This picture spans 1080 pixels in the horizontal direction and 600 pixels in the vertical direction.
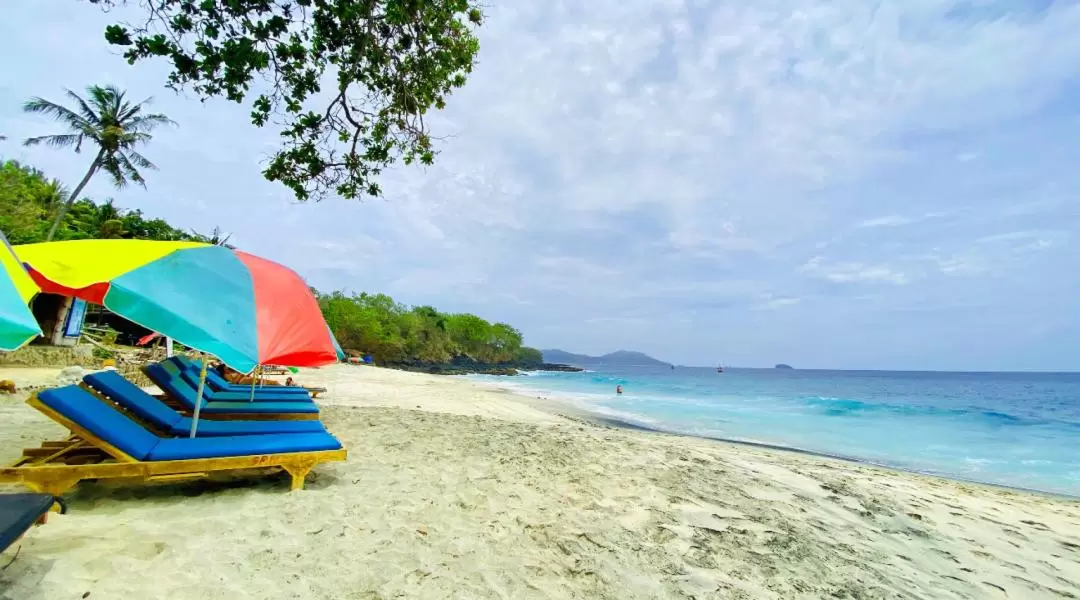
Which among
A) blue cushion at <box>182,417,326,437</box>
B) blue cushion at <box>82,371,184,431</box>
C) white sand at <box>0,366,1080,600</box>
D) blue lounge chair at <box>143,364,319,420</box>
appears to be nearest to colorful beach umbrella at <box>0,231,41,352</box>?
white sand at <box>0,366,1080,600</box>

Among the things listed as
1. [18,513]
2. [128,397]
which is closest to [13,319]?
[18,513]

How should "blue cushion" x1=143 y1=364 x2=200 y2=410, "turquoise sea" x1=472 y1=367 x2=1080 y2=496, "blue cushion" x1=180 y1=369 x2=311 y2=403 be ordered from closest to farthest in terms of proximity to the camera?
1. "blue cushion" x1=143 y1=364 x2=200 y2=410
2. "blue cushion" x1=180 y1=369 x2=311 y2=403
3. "turquoise sea" x1=472 y1=367 x2=1080 y2=496

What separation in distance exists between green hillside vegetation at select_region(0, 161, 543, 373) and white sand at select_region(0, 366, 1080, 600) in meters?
5.00

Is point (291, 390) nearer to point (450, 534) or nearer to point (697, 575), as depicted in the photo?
point (450, 534)

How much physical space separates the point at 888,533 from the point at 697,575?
2722 mm

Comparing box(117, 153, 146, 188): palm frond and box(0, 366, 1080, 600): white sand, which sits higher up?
box(117, 153, 146, 188): palm frond

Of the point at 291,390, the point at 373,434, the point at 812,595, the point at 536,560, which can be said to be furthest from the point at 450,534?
the point at 291,390

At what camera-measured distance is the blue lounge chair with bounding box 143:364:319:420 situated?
5.91 m

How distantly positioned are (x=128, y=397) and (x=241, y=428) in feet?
3.50

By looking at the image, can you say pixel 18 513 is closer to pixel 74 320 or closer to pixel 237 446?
pixel 237 446

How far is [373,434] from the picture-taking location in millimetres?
7078

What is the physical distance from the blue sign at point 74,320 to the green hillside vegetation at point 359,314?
10.6 feet

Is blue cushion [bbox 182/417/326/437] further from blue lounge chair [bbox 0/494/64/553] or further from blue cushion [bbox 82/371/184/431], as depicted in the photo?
blue lounge chair [bbox 0/494/64/553]

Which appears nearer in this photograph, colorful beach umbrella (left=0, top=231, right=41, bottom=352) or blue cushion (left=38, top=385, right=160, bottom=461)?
colorful beach umbrella (left=0, top=231, right=41, bottom=352)
